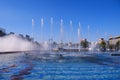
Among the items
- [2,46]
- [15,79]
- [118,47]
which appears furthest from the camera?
[118,47]

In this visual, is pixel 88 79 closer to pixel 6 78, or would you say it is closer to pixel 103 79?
pixel 103 79

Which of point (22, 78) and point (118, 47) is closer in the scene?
point (22, 78)

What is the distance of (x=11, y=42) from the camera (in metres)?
67.5

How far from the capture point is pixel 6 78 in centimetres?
1180

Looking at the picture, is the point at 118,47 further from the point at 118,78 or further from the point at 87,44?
the point at 118,78

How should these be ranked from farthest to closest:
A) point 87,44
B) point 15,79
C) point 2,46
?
1. point 87,44
2. point 2,46
3. point 15,79

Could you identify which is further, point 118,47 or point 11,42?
point 118,47

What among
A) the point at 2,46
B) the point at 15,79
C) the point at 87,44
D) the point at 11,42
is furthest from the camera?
the point at 87,44

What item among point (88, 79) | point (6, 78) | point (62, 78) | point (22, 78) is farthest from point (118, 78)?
point (6, 78)

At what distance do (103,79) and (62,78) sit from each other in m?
2.07

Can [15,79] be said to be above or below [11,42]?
below

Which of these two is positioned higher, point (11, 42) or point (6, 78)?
point (11, 42)

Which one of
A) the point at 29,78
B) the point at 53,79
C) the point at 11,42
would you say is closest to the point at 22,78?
the point at 29,78

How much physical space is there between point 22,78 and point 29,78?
13.8 inches
